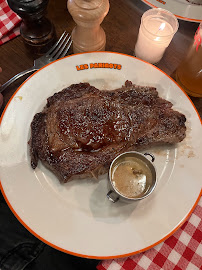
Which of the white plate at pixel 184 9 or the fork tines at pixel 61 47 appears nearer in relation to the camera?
the fork tines at pixel 61 47

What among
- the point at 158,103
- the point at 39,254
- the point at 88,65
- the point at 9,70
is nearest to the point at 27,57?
the point at 9,70

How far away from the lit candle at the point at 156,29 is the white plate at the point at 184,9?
13.4 inches

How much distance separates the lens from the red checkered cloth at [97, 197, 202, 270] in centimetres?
184

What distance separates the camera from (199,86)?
2270 millimetres

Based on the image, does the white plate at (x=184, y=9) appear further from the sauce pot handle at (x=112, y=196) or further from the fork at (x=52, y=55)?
the sauce pot handle at (x=112, y=196)

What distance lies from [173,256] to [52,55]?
2.07 metres

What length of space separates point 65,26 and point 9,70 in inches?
31.1

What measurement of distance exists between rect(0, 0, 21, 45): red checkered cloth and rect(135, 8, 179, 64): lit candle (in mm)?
1282

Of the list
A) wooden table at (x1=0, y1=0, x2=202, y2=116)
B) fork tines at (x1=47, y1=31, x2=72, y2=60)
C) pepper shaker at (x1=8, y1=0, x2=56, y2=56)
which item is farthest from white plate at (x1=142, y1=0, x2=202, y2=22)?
pepper shaker at (x1=8, y1=0, x2=56, y2=56)

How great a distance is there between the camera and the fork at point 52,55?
2.29 metres

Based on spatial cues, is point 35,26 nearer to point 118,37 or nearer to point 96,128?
point 118,37

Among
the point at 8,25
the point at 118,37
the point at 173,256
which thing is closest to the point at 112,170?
the point at 173,256

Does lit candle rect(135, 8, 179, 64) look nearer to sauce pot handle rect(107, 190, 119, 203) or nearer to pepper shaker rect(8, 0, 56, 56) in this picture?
pepper shaker rect(8, 0, 56, 56)

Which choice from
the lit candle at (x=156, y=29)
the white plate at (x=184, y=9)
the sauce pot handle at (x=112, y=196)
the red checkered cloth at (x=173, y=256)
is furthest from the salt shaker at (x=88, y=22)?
the red checkered cloth at (x=173, y=256)
